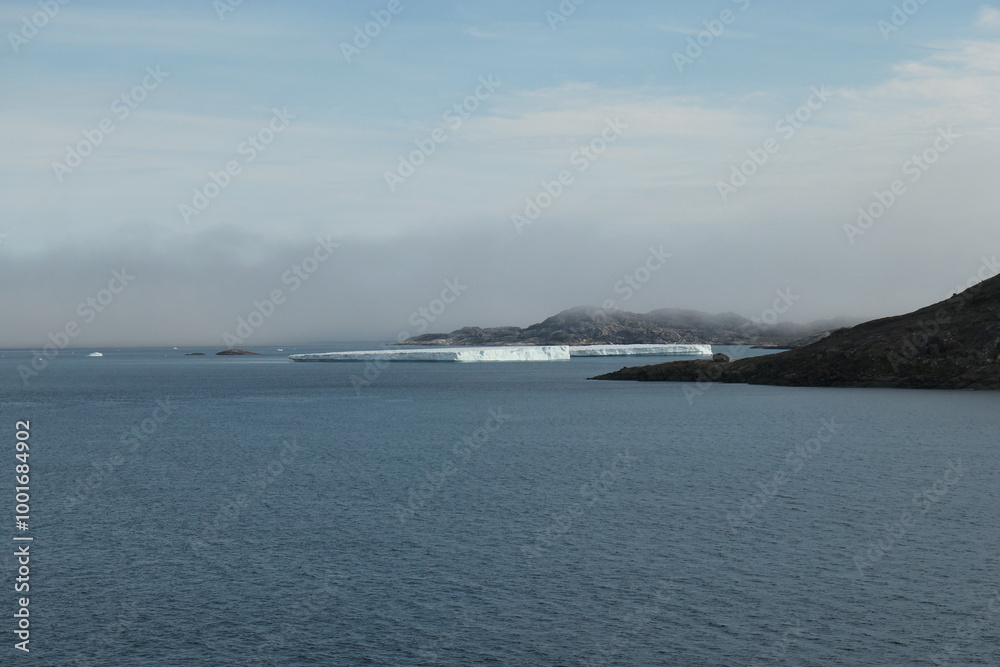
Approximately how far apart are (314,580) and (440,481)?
11871mm

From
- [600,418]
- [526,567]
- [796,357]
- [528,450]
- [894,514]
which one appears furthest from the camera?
[796,357]

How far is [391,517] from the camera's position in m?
22.4

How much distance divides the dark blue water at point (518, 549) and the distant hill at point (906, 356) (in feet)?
125

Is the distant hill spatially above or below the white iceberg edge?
below

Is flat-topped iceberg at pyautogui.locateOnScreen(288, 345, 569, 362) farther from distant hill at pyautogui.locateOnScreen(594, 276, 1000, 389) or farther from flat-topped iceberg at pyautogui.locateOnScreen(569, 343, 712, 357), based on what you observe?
distant hill at pyautogui.locateOnScreen(594, 276, 1000, 389)

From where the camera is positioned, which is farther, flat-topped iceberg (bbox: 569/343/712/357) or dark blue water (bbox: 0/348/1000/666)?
flat-topped iceberg (bbox: 569/343/712/357)

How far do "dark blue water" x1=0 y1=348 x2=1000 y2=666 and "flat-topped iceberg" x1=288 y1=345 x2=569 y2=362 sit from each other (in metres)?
92.8

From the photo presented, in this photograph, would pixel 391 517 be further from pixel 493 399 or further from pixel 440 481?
pixel 493 399

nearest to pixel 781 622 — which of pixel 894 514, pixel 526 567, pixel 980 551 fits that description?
pixel 526 567

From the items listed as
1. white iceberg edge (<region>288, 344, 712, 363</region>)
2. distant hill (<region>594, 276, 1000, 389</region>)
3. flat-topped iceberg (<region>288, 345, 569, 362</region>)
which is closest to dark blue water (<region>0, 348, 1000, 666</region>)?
distant hill (<region>594, 276, 1000, 389</region>)

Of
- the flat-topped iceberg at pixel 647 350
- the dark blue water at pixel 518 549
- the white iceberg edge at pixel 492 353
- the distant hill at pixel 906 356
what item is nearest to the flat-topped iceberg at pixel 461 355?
the white iceberg edge at pixel 492 353

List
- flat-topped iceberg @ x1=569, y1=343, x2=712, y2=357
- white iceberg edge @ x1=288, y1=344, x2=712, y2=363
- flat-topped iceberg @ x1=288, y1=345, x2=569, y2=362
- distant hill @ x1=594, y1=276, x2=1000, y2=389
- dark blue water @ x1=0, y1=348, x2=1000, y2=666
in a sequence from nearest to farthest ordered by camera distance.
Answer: dark blue water @ x1=0, y1=348, x2=1000, y2=666 → distant hill @ x1=594, y1=276, x2=1000, y2=389 → flat-topped iceberg @ x1=288, y1=345, x2=569, y2=362 → white iceberg edge @ x1=288, y1=344, x2=712, y2=363 → flat-topped iceberg @ x1=569, y1=343, x2=712, y2=357

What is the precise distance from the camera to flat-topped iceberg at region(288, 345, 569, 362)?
13538 centimetres

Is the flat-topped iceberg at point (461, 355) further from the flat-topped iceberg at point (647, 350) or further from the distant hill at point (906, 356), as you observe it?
the distant hill at point (906, 356)
